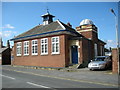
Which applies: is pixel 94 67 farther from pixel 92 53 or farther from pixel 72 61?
pixel 92 53

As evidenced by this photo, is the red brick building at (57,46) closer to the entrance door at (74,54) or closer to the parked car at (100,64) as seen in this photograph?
the entrance door at (74,54)

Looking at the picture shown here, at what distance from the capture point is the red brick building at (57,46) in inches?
883

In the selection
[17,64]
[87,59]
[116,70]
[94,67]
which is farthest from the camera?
[17,64]

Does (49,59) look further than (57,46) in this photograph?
Yes

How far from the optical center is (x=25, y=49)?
28.3 metres

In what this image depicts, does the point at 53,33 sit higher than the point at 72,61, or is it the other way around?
the point at 53,33

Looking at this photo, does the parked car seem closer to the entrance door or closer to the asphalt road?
the entrance door

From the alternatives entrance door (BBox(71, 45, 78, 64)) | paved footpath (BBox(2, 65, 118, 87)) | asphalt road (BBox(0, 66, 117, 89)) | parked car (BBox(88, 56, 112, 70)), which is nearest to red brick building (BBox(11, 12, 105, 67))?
entrance door (BBox(71, 45, 78, 64))

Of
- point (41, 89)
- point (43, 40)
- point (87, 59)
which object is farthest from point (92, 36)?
point (41, 89)

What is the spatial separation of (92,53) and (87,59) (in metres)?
3.23

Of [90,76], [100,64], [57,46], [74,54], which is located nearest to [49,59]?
[57,46]

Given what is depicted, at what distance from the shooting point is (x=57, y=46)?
2300 cm

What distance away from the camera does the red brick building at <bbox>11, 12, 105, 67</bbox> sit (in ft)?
73.6

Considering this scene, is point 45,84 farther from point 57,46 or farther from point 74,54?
point 74,54
